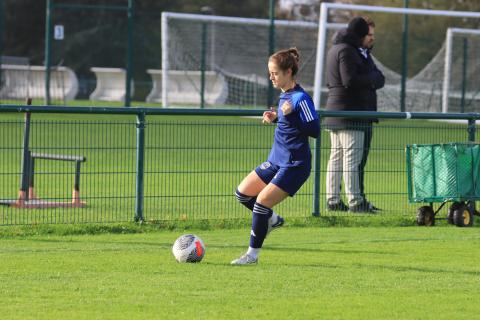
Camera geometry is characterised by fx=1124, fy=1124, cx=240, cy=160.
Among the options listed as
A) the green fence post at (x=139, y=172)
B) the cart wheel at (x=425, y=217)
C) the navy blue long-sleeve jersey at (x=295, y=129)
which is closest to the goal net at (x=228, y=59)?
the cart wheel at (x=425, y=217)

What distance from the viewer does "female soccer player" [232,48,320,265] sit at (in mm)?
9516

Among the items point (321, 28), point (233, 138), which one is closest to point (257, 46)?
point (321, 28)

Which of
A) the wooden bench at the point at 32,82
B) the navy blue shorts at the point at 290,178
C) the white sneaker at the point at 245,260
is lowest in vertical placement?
the white sneaker at the point at 245,260

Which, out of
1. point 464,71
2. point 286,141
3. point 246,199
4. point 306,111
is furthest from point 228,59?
point 306,111

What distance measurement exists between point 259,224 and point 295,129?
868 millimetres

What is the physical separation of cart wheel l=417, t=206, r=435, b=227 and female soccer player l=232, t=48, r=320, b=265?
11.8 ft

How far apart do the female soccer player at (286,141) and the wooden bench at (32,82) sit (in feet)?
91.0

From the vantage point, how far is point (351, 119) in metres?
13.4

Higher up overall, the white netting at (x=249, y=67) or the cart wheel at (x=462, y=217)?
the white netting at (x=249, y=67)

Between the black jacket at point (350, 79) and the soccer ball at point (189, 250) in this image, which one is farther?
the black jacket at point (350, 79)

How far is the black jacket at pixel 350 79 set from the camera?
13570 mm

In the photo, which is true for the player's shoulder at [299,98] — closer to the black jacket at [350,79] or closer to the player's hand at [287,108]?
the player's hand at [287,108]

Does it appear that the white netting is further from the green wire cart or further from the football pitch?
the football pitch

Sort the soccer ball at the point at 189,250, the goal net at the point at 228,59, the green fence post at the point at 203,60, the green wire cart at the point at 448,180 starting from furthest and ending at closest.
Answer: the goal net at the point at 228,59, the green fence post at the point at 203,60, the green wire cart at the point at 448,180, the soccer ball at the point at 189,250
